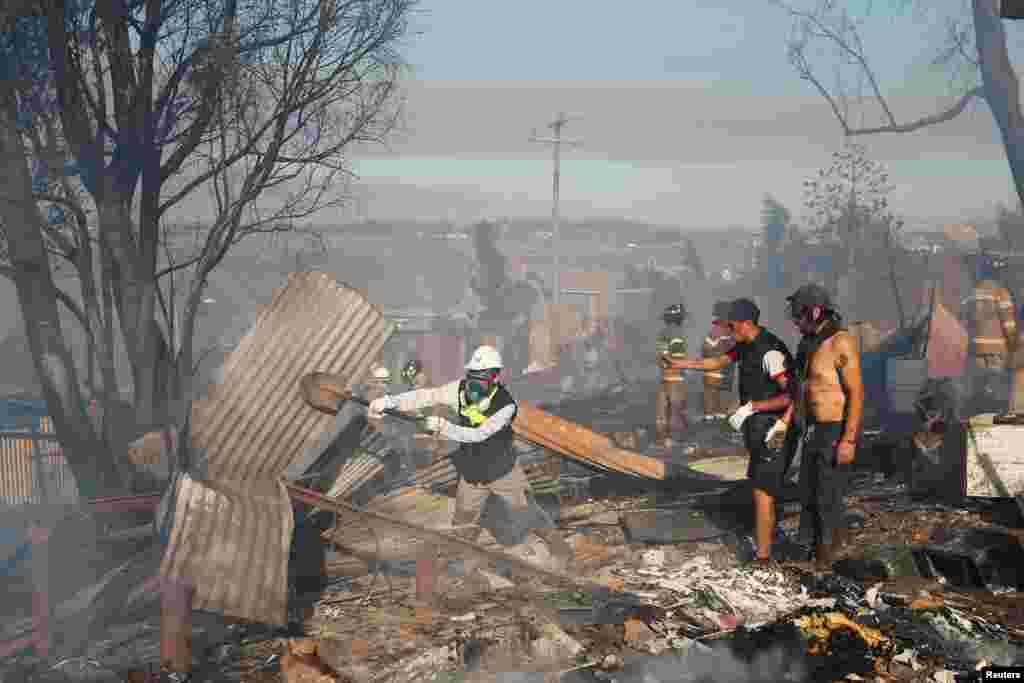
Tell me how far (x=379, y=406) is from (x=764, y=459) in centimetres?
255

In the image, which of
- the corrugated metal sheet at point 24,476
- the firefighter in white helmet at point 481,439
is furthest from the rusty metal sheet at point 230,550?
the corrugated metal sheet at point 24,476

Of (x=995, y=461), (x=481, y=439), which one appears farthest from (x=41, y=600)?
(x=995, y=461)

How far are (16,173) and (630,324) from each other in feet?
77.9

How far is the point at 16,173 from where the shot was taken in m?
7.11

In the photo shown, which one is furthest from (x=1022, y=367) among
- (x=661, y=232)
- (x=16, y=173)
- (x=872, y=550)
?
(x=661, y=232)

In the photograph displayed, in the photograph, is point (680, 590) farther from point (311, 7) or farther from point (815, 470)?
point (311, 7)

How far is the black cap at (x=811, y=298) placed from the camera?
19.2 ft

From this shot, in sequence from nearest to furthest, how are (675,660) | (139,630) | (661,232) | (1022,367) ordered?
1. (675,660)
2. (139,630)
3. (1022,367)
4. (661,232)

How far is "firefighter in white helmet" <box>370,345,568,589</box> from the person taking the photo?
6.29 meters

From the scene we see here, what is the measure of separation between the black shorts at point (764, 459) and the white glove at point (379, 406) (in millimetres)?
2396

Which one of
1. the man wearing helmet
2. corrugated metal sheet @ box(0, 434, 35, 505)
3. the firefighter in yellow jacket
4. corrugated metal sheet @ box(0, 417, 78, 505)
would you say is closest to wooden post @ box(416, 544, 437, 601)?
the man wearing helmet

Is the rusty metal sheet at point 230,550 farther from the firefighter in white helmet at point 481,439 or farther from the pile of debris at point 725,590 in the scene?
the pile of debris at point 725,590

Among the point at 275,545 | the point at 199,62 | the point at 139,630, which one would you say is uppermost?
the point at 199,62

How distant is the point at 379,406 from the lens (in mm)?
6121
